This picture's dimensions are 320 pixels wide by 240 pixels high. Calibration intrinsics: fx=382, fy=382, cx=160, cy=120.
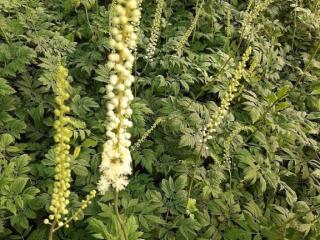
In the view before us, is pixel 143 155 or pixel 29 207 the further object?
pixel 143 155

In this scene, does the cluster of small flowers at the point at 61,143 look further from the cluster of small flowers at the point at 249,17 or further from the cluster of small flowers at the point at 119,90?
the cluster of small flowers at the point at 249,17

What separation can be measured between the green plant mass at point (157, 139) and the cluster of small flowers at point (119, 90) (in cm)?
67

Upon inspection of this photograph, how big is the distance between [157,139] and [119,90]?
2195 mm

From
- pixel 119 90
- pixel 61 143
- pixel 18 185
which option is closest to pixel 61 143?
pixel 61 143

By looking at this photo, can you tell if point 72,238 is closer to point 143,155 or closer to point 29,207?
point 29,207

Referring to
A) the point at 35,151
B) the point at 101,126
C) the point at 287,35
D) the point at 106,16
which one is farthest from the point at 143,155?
the point at 287,35

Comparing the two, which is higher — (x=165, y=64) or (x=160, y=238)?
(x=165, y=64)

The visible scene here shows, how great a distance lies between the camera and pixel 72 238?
3104 mm

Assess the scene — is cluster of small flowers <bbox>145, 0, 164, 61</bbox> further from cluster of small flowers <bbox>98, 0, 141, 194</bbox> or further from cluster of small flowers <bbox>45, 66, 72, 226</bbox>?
cluster of small flowers <bbox>45, 66, 72, 226</bbox>

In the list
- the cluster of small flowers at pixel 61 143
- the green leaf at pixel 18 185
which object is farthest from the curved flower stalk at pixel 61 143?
the green leaf at pixel 18 185

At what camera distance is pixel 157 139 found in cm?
389

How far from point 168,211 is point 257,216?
0.83 m

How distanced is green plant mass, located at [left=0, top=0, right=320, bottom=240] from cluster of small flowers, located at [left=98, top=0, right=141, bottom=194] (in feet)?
2.18

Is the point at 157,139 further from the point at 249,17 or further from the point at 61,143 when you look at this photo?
the point at 61,143
